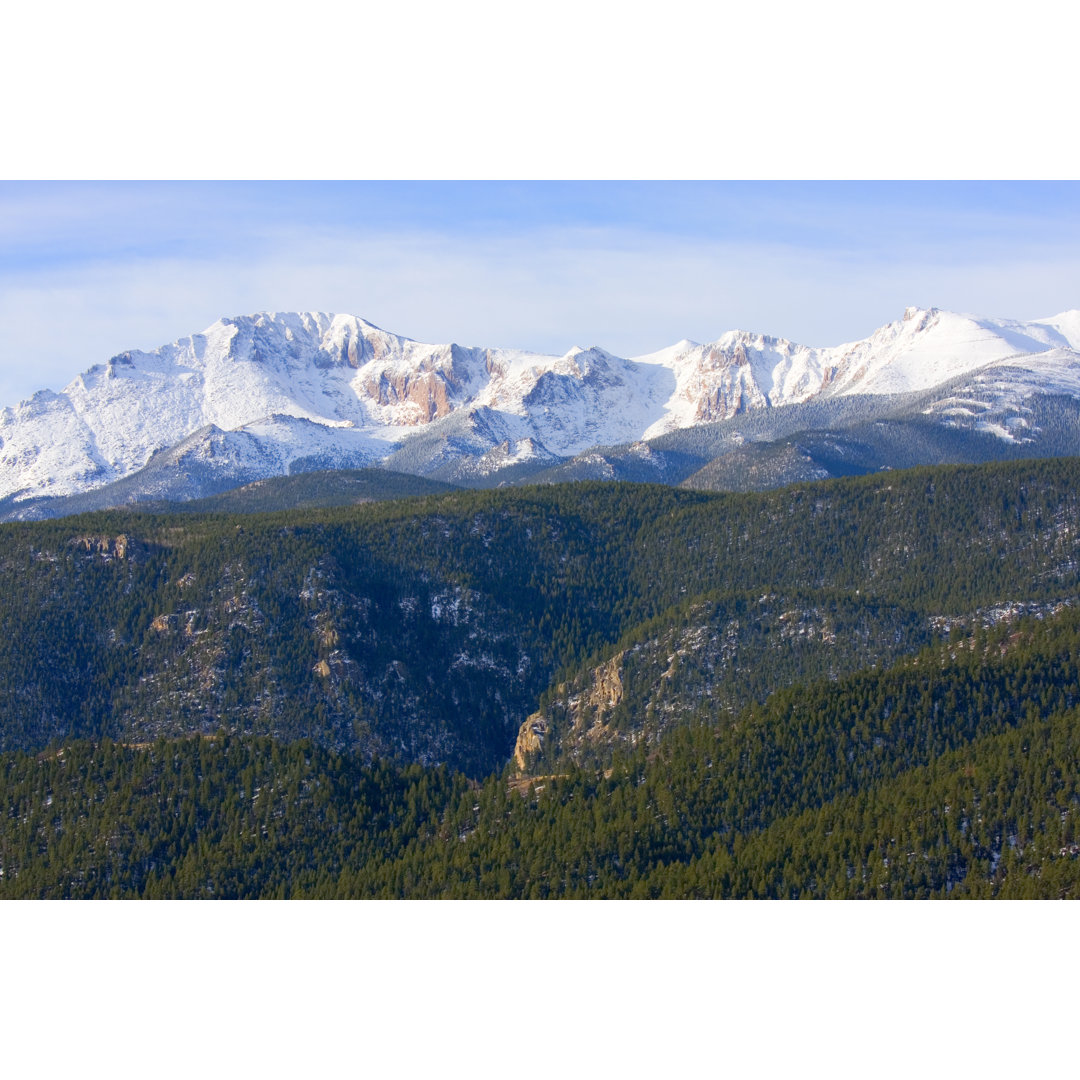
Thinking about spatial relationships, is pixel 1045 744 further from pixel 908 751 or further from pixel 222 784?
pixel 222 784

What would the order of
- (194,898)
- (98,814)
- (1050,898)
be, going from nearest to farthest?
(1050,898)
(194,898)
(98,814)

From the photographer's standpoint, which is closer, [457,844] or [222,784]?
[457,844]

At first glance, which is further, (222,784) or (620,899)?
(222,784)

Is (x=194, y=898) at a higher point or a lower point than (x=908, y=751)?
lower

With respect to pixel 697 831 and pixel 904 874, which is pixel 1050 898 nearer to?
pixel 904 874

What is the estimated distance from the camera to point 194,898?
173 metres

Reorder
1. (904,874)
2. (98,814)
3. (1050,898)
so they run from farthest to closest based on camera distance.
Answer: (98,814)
(904,874)
(1050,898)

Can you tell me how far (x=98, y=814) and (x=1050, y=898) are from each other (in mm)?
116606

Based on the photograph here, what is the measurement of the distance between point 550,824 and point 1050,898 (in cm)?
6259

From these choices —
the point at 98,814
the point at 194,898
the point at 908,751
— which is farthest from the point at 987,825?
the point at 98,814

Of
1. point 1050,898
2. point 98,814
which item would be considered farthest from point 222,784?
point 1050,898

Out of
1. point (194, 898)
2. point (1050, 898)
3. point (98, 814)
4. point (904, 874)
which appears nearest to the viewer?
point (1050, 898)

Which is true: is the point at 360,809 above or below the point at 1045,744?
below

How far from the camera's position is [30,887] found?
573 ft
